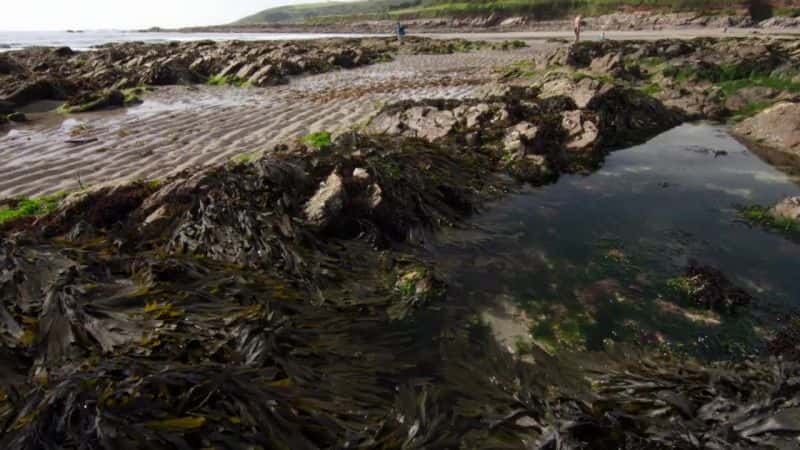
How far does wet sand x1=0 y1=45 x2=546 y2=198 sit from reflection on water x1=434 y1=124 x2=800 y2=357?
226 inches

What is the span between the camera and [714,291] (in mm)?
4090

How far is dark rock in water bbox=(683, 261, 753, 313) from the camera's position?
4.01 metres

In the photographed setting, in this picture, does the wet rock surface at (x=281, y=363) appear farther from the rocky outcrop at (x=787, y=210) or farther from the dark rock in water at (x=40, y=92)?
the dark rock in water at (x=40, y=92)

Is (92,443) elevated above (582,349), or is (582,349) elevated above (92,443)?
(92,443)

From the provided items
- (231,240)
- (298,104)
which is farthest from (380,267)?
(298,104)

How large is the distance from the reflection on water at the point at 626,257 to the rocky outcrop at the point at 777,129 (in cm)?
110

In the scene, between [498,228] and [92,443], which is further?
[498,228]

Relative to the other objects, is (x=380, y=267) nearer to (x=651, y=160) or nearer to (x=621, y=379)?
(x=621, y=379)

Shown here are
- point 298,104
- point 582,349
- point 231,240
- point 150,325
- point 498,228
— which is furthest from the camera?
point 298,104

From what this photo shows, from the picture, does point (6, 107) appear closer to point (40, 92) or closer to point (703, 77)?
point (40, 92)

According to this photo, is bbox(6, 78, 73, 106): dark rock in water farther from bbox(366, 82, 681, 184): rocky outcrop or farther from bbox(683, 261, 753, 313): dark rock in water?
bbox(683, 261, 753, 313): dark rock in water

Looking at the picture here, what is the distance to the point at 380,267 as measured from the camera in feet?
15.6

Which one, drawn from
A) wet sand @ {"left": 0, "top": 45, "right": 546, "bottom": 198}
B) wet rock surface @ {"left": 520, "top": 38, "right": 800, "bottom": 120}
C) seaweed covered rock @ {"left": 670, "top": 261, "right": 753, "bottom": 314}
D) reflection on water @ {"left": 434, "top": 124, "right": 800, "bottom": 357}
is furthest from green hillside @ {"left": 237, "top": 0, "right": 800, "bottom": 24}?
seaweed covered rock @ {"left": 670, "top": 261, "right": 753, "bottom": 314}

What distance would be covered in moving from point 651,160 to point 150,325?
848 cm
